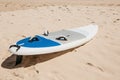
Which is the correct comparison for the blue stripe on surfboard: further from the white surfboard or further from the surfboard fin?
the surfboard fin

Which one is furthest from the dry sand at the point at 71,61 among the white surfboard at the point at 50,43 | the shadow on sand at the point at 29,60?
the white surfboard at the point at 50,43

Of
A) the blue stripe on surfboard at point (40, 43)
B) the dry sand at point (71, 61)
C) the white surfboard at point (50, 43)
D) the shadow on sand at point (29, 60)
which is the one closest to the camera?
the dry sand at point (71, 61)

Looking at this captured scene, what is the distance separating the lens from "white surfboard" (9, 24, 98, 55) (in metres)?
3.57

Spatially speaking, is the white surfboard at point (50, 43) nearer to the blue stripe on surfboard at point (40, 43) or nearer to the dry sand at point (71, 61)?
the blue stripe on surfboard at point (40, 43)

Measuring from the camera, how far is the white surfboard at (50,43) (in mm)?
Result: 3566

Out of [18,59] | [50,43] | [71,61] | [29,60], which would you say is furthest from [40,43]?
[71,61]

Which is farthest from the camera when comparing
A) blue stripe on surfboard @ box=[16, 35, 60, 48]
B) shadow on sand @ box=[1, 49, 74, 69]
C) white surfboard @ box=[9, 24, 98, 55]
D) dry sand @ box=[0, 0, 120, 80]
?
shadow on sand @ box=[1, 49, 74, 69]

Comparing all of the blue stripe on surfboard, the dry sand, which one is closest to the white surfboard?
the blue stripe on surfboard

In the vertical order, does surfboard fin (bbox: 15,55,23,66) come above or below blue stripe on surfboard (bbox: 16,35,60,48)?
below

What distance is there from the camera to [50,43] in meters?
3.81

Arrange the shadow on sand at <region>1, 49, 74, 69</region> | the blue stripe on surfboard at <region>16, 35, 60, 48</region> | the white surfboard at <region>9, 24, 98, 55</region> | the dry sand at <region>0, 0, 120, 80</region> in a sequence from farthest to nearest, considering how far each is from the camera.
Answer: the shadow on sand at <region>1, 49, 74, 69</region>, the blue stripe on surfboard at <region>16, 35, 60, 48</region>, the white surfboard at <region>9, 24, 98, 55</region>, the dry sand at <region>0, 0, 120, 80</region>

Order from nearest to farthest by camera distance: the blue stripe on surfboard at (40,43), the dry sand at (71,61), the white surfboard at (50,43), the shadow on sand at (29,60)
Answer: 1. the dry sand at (71,61)
2. the white surfboard at (50,43)
3. the blue stripe on surfboard at (40,43)
4. the shadow on sand at (29,60)

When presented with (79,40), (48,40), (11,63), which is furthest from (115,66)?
(11,63)

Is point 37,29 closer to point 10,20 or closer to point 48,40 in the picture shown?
point 10,20
